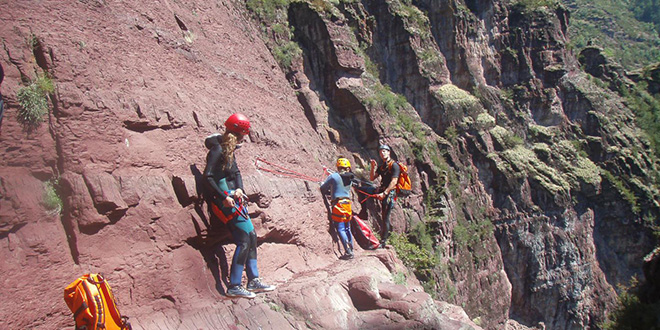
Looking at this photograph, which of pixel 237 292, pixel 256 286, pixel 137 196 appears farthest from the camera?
pixel 256 286

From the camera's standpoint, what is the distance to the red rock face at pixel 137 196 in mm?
4406

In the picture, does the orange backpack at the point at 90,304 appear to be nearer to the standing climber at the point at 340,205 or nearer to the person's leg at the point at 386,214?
the standing climber at the point at 340,205

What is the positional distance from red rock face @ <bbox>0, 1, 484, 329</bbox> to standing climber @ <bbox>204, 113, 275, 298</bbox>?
224mm

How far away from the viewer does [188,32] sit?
8.37 metres

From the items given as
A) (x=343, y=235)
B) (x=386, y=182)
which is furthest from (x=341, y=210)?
(x=386, y=182)

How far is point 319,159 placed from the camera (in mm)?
10562

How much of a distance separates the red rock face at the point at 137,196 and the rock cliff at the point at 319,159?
22 mm

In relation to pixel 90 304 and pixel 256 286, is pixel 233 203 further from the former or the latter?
pixel 90 304

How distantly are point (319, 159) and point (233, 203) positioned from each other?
17.2 feet

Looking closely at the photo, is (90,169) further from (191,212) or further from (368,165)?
(368,165)

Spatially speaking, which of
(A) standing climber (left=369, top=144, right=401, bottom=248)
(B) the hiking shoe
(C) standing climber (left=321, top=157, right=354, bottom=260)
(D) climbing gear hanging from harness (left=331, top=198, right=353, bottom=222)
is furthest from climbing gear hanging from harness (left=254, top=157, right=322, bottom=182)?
(B) the hiking shoe

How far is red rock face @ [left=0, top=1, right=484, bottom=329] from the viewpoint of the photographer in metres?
4.41

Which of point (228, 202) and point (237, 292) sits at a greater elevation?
point (228, 202)

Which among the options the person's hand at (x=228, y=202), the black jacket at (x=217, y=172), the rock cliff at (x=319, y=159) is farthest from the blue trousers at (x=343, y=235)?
the person's hand at (x=228, y=202)
